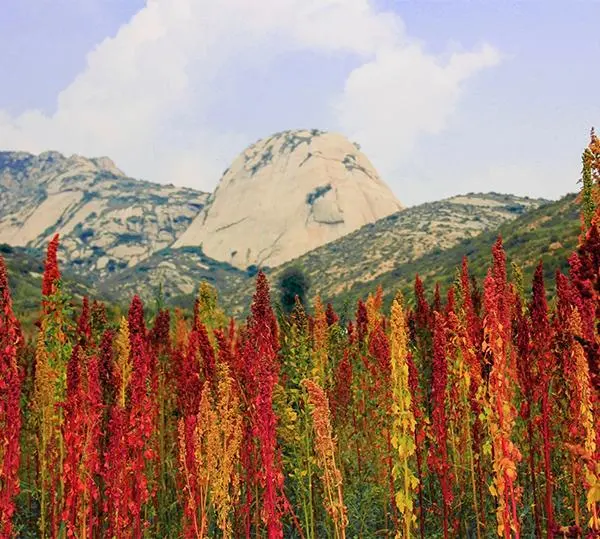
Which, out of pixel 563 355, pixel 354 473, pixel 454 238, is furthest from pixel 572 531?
pixel 454 238

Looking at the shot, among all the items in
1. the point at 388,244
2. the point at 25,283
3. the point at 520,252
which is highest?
the point at 388,244

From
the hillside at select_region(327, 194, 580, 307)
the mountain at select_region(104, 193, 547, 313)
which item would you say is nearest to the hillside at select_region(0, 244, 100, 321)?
the mountain at select_region(104, 193, 547, 313)

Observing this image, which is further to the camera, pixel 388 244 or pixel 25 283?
pixel 388 244

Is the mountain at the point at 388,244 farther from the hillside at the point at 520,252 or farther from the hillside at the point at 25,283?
the hillside at the point at 25,283

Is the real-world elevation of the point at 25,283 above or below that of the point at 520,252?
above

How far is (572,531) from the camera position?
150 inches

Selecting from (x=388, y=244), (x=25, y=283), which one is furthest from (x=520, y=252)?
(x=388, y=244)

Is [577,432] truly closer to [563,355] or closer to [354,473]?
[563,355]

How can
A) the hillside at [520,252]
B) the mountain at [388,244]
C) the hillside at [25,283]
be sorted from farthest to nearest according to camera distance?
the mountain at [388,244]
the hillside at [25,283]
the hillside at [520,252]

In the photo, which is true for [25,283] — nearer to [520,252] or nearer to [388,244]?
[520,252]

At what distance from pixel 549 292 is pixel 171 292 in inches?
6000

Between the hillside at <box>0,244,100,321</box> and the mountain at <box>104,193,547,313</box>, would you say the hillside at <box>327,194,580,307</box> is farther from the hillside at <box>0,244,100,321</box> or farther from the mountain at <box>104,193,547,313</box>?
the hillside at <box>0,244,100,321</box>

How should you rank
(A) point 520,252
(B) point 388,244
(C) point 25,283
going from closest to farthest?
(A) point 520,252
(C) point 25,283
(B) point 388,244

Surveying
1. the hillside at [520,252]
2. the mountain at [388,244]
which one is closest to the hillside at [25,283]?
the mountain at [388,244]
